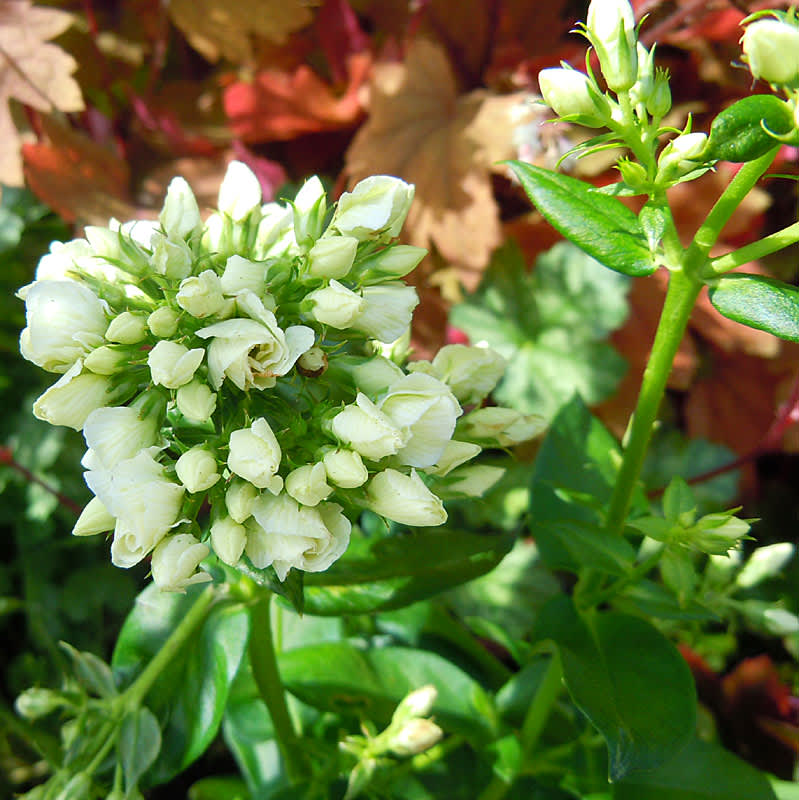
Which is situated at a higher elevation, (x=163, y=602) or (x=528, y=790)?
(x=163, y=602)

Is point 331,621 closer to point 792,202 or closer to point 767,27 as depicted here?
point 767,27

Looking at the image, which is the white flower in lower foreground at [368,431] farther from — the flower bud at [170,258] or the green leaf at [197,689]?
the green leaf at [197,689]

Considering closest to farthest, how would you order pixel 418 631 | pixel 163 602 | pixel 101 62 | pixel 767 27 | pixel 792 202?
pixel 767 27
pixel 163 602
pixel 418 631
pixel 101 62
pixel 792 202

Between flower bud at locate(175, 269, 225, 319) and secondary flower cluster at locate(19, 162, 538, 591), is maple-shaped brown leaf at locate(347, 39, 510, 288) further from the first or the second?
flower bud at locate(175, 269, 225, 319)

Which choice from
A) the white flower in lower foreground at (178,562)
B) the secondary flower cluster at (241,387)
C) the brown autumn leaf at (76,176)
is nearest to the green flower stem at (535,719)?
the secondary flower cluster at (241,387)

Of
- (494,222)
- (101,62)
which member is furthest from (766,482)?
(101,62)

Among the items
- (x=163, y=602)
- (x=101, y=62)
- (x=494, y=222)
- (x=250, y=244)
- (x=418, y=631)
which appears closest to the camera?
(x=250, y=244)

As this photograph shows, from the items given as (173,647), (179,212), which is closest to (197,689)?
(173,647)

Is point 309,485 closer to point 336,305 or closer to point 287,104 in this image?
point 336,305
